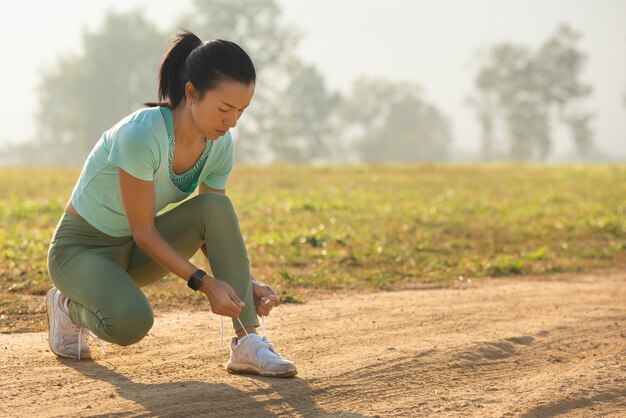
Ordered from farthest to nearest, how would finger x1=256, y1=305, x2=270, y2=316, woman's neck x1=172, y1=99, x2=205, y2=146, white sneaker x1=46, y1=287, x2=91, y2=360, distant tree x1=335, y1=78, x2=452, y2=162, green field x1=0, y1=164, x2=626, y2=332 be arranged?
distant tree x1=335, y1=78, x2=452, y2=162 < green field x1=0, y1=164, x2=626, y2=332 < white sneaker x1=46, y1=287, x2=91, y2=360 < finger x1=256, y1=305, x2=270, y2=316 < woman's neck x1=172, y1=99, x2=205, y2=146

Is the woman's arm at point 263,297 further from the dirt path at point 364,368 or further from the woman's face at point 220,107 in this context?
the woman's face at point 220,107

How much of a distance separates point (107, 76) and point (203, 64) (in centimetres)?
6451

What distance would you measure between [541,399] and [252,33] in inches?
2354

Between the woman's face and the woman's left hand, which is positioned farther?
the woman's left hand

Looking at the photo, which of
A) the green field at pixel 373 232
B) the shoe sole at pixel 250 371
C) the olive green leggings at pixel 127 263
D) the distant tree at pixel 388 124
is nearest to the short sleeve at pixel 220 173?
the olive green leggings at pixel 127 263

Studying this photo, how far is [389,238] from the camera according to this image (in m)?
10.4

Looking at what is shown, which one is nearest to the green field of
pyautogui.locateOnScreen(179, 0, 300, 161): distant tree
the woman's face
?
the woman's face

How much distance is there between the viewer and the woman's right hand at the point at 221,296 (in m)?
4.25

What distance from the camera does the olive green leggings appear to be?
14.5ft

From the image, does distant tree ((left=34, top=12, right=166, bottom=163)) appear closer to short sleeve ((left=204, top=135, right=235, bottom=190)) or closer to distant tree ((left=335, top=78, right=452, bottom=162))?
distant tree ((left=335, top=78, right=452, bottom=162))

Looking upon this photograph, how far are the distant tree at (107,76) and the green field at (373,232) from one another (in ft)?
156

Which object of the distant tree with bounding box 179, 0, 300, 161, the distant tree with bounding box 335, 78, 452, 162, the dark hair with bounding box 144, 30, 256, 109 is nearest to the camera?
the dark hair with bounding box 144, 30, 256, 109

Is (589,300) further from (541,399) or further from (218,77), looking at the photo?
(218,77)

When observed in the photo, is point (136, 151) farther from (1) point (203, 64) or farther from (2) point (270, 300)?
(2) point (270, 300)
